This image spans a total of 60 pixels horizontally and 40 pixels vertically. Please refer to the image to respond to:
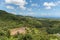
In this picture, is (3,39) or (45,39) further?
(45,39)

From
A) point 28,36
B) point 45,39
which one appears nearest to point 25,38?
point 28,36

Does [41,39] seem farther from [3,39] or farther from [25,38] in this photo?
[3,39]

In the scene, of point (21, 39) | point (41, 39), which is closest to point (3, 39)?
point (21, 39)

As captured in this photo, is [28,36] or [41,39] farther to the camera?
[41,39]

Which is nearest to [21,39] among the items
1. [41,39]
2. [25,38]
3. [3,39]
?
[25,38]

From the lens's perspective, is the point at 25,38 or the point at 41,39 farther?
the point at 41,39

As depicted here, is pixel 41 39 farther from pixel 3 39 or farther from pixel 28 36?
pixel 3 39

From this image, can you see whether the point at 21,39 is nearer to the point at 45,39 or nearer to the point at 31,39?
the point at 31,39

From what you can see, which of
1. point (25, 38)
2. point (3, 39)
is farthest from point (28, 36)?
point (3, 39)
